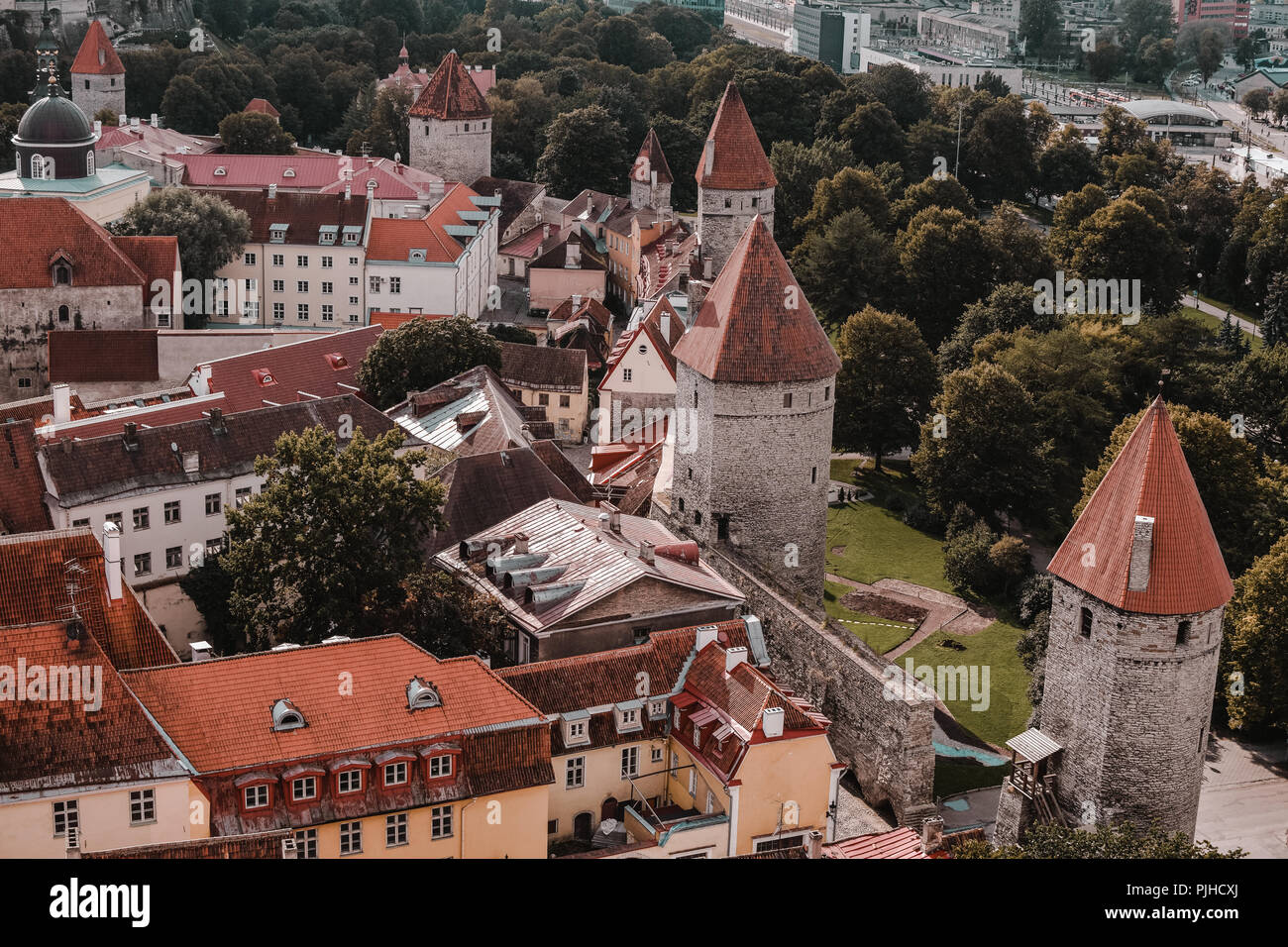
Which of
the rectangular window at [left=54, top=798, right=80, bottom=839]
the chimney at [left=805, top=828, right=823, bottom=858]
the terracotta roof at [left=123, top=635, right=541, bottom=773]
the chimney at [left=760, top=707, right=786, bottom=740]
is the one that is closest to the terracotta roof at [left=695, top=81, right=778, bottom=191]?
the chimney at [left=760, top=707, right=786, bottom=740]

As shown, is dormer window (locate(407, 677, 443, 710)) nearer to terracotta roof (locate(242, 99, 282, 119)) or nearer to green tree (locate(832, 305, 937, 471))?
green tree (locate(832, 305, 937, 471))

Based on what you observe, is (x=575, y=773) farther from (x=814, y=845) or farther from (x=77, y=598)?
(x=77, y=598)

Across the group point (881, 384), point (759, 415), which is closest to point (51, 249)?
point (759, 415)

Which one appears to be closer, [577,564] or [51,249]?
[577,564]

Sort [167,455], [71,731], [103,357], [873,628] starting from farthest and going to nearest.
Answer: [103,357] → [873,628] → [167,455] → [71,731]

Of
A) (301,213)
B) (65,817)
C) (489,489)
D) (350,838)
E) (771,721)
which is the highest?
(301,213)

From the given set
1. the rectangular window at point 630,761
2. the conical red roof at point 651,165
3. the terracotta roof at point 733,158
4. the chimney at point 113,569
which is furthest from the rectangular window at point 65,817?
the conical red roof at point 651,165
